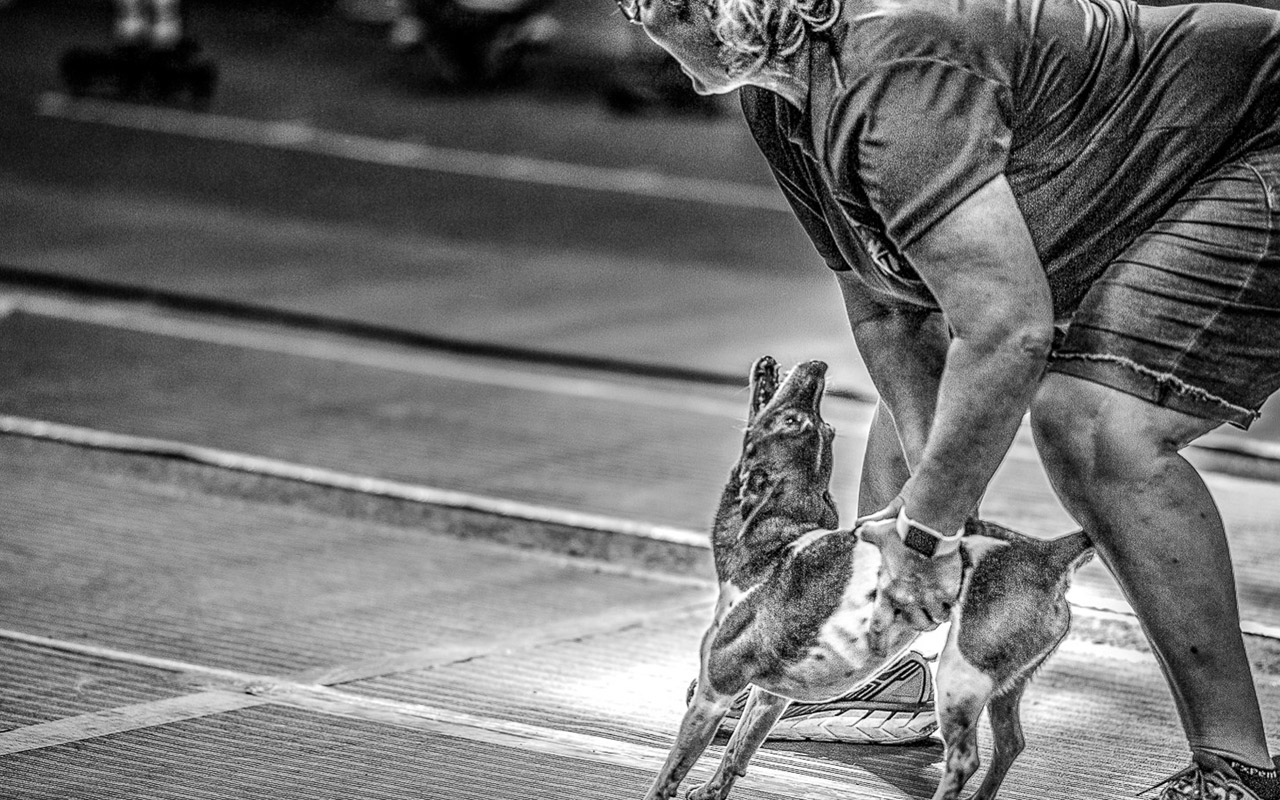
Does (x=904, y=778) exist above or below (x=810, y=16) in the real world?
below

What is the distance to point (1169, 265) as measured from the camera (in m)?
3.12

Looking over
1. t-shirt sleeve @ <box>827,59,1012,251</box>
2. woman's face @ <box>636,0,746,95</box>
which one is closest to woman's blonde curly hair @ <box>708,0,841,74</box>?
woman's face @ <box>636,0,746,95</box>

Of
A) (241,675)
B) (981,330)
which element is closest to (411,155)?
(241,675)

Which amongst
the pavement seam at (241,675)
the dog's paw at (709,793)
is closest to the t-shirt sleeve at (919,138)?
the dog's paw at (709,793)

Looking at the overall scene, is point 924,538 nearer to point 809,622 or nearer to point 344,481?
point 809,622

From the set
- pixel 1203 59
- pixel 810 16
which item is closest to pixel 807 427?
pixel 810 16

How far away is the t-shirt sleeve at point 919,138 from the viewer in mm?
2871

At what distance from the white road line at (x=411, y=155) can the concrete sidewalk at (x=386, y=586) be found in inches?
201

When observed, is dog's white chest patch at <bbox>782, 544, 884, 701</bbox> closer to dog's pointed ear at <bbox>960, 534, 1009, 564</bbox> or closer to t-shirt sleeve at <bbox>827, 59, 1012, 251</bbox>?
dog's pointed ear at <bbox>960, 534, 1009, 564</bbox>

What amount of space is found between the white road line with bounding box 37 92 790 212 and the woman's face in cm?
952

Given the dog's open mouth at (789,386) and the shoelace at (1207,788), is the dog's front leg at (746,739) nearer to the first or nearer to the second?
the dog's open mouth at (789,386)

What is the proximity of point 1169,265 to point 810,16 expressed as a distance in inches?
28.4

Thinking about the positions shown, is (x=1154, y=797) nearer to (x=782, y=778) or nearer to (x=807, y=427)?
(x=782, y=778)

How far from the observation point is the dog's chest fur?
302cm
